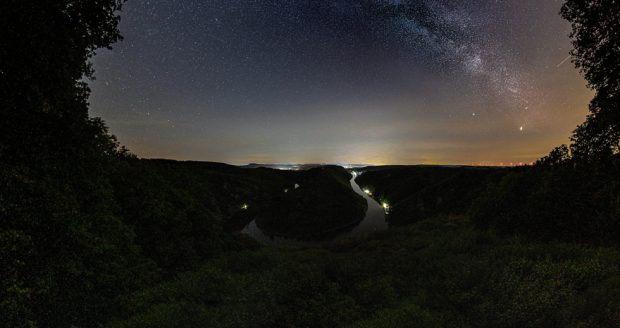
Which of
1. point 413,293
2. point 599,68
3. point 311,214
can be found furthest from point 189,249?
point 311,214

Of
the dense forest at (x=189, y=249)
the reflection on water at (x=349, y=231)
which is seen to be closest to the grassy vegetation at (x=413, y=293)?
the dense forest at (x=189, y=249)

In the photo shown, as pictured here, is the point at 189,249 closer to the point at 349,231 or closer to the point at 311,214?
the point at 349,231

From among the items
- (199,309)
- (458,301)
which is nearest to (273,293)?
(199,309)

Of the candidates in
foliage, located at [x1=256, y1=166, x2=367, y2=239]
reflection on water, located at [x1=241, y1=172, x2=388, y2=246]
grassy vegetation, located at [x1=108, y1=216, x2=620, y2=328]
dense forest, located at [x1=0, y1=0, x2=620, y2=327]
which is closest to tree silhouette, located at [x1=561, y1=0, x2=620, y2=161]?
dense forest, located at [x1=0, y1=0, x2=620, y2=327]

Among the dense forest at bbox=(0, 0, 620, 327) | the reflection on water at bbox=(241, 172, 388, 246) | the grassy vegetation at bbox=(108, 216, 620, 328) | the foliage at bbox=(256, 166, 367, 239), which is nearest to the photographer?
the dense forest at bbox=(0, 0, 620, 327)

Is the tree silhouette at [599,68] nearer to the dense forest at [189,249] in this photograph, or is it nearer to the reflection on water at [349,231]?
the dense forest at [189,249]

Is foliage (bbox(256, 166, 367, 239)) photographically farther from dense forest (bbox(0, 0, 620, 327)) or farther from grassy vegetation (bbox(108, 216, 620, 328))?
grassy vegetation (bbox(108, 216, 620, 328))

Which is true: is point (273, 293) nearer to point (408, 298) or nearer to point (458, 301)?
point (408, 298)

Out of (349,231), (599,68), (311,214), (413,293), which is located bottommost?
(349,231)
